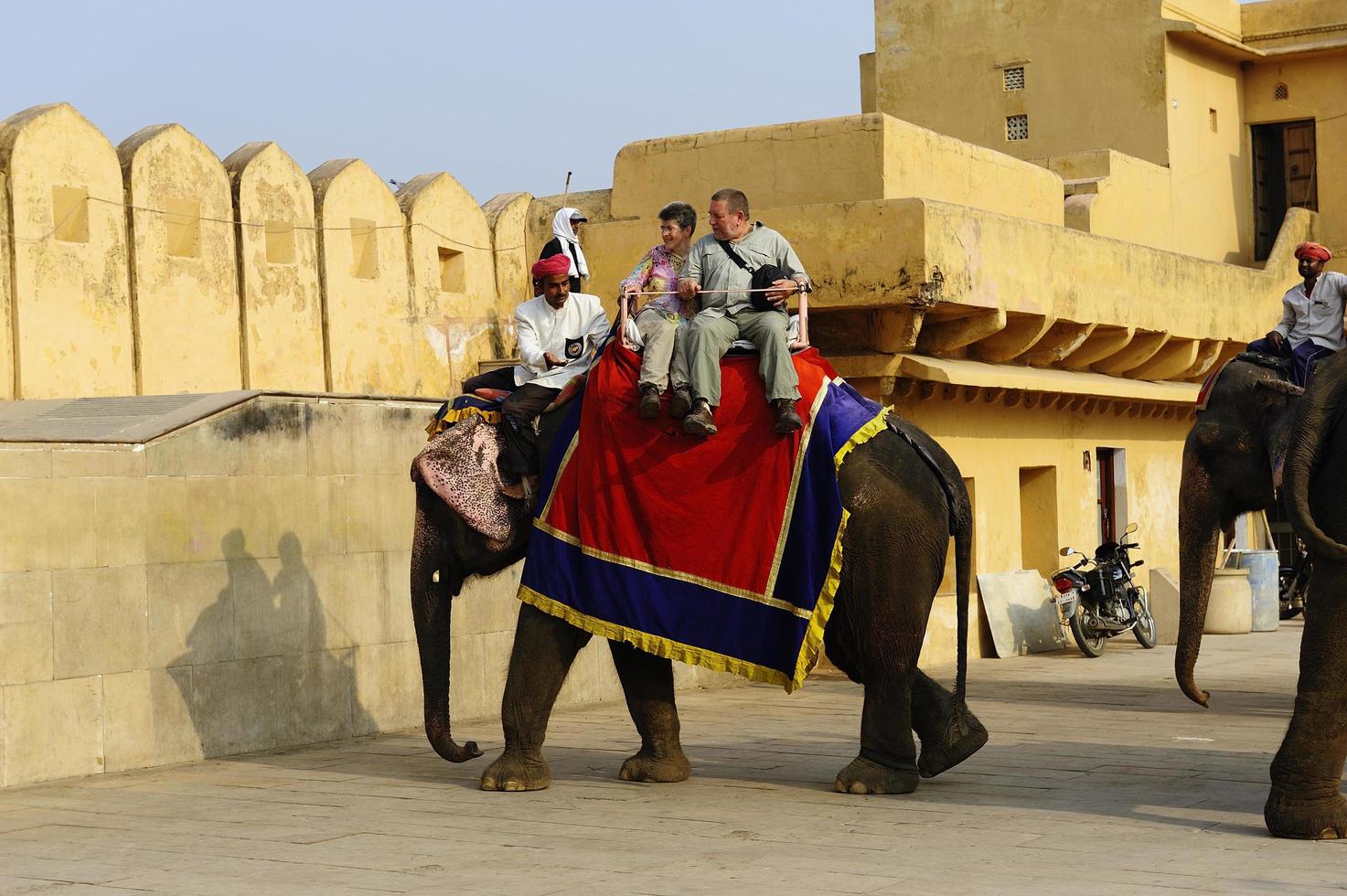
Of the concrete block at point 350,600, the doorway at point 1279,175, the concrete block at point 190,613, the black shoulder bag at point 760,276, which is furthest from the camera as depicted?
the doorway at point 1279,175

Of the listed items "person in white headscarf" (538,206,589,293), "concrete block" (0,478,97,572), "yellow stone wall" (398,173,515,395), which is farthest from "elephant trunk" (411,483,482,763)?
"yellow stone wall" (398,173,515,395)

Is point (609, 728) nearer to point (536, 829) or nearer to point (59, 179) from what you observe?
point (536, 829)

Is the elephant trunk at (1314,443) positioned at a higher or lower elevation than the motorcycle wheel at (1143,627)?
higher

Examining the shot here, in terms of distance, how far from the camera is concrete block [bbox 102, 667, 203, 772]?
9773 mm

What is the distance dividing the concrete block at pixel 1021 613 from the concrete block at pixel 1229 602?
2326mm

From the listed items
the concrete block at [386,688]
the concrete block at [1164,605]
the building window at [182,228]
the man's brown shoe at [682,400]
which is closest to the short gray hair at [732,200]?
the man's brown shoe at [682,400]

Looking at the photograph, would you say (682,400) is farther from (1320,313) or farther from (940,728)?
(1320,313)

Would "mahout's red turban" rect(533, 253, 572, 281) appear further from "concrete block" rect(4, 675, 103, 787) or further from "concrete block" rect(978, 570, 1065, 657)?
"concrete block" rect(978, 570, 1065, 657)

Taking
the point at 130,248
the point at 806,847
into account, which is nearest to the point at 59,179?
the point at 130,248

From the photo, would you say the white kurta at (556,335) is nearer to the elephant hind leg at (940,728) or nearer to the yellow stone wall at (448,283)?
the elephant hind leg at (940,728)

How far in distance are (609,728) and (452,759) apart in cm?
274

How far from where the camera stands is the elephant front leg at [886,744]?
864cm

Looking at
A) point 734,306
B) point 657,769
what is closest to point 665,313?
point 734,306

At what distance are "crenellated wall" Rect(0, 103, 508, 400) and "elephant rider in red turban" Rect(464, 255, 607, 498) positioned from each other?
171 inches
